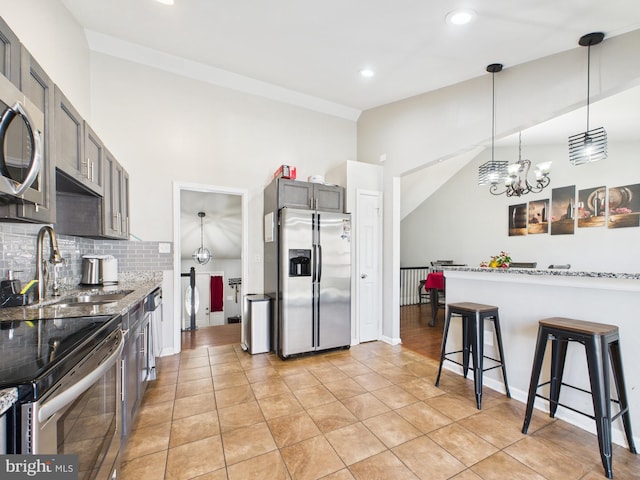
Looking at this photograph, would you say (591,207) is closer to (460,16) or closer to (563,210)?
(563,210)

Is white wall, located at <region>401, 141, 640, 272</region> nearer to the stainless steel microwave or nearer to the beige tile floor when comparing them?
the beige tile floor

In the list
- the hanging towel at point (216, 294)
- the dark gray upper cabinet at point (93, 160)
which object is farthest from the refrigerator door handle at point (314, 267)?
the hanging towel at point (216, 294)

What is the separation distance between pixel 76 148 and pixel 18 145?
887mm

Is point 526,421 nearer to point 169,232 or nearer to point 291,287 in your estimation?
point 291,287

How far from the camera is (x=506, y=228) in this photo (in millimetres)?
6273

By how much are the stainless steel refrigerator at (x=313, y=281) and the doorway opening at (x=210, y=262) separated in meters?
0.76

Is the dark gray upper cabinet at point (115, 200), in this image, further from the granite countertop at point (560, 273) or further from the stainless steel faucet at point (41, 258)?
the granite countertop at point (560, 273)

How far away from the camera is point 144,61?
3455mm

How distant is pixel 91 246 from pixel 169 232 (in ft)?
2.56

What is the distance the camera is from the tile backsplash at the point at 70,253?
6.17 feet

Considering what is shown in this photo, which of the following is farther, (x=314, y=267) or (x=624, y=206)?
(x=624, y=206)

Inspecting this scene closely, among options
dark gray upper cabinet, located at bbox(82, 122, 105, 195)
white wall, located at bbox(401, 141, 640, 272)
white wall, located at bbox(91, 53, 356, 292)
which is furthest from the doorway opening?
white wall, located at bbox(401, 141, 640, 272)

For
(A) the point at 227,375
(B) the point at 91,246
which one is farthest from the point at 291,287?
(B) the point at 91,246

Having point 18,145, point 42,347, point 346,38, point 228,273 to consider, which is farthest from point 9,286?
point 228,273
